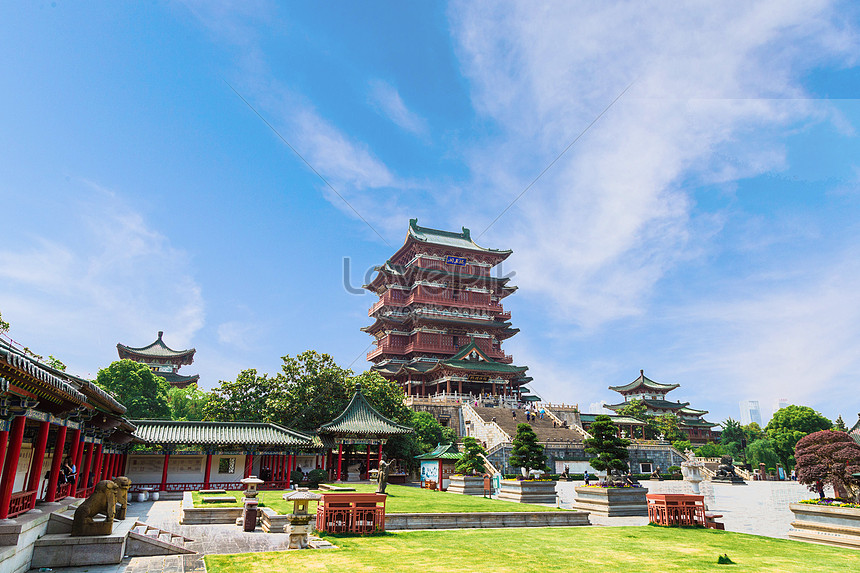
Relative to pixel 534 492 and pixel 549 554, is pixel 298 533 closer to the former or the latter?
pixel 549 554

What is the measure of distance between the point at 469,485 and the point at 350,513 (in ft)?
49.6

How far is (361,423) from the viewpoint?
3397 cm

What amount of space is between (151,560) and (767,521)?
70.2 ft

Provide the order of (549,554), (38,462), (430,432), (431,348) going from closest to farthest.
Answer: (38,462), (549,554), (430,432), (431,348)

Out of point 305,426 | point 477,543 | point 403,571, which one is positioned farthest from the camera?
point 305,426

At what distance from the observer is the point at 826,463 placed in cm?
1877

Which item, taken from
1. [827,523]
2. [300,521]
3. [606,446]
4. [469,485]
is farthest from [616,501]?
[300,521]

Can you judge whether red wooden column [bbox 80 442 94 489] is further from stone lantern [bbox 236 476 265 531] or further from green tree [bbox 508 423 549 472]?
green tree [bbox 508 423 549 472]

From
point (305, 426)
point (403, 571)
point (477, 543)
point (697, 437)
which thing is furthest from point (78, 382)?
point (697, 437)

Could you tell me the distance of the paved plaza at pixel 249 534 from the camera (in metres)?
11.4

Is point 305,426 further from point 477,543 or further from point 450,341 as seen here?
point 450,341

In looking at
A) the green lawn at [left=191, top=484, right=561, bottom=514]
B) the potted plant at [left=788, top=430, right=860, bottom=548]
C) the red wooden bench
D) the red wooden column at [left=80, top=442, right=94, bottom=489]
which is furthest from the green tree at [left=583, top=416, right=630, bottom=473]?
the red wooden column at [left=80, top=442, right=94, bottom=489]

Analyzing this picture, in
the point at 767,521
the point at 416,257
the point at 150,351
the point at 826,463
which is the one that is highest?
the point at 416,257

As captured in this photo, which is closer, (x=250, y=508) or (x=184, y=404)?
(x=250, y=508)
